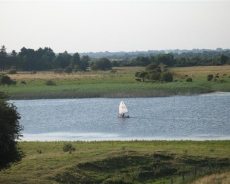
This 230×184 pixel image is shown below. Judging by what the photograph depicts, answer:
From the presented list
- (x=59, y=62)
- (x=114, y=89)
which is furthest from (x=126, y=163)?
(x=59, y=62)

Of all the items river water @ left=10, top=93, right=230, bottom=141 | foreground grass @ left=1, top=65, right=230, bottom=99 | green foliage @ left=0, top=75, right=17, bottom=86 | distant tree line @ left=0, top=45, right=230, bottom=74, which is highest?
distant tree line @ left=0, top=45, right=230, bottom=74

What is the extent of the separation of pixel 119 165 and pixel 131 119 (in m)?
26.4

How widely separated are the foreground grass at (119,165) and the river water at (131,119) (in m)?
10.6

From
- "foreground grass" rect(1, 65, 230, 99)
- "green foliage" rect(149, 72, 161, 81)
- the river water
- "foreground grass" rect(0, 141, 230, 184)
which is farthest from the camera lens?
"green foliage" rect(149, 72, 161, 81)

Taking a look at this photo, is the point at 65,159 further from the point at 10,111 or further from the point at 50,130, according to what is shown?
the point at 50,130

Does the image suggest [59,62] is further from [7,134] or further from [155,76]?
[7,134]

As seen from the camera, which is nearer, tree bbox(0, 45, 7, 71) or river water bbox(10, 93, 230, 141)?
Answer: river water bbox(10, 93, 230, 141)

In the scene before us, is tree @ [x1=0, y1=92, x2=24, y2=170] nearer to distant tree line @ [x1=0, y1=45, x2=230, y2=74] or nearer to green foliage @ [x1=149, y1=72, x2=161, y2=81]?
green foliage @ [x1=149, y1=72, x2=161, y2=81]

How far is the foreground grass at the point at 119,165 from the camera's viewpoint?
2888 cm

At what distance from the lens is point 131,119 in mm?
58188

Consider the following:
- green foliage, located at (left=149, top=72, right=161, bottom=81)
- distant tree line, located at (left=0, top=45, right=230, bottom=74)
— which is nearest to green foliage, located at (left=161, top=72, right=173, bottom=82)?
green foliage, located at (left=149, top=72, right=161, bottom=81)

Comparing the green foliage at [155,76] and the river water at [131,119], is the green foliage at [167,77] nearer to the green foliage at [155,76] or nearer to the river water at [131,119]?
the green foliage at [155,76]

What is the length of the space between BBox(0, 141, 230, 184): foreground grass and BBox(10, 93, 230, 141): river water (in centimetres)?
1056

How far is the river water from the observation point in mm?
47600
